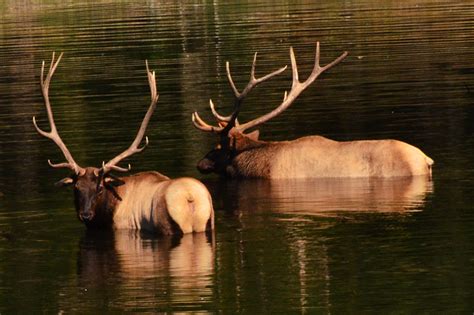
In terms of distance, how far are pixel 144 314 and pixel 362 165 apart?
792cm

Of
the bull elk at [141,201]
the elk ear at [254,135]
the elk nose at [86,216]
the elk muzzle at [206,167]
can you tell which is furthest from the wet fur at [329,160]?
the elk nose at [86,216]

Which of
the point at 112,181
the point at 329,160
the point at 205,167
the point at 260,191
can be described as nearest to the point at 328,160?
the point at 329,160

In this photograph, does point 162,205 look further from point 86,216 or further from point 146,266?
point 146,266

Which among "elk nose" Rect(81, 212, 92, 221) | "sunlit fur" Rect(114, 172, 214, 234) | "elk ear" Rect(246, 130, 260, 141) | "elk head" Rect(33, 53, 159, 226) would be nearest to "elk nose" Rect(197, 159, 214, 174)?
"elk ear" Rect(246, 130, 260, 141)

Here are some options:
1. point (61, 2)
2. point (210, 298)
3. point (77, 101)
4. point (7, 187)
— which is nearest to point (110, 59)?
point (77, 101)

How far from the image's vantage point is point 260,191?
863 inches

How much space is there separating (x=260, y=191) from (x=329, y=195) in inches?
58.5

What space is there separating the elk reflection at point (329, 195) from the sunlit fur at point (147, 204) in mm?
1775

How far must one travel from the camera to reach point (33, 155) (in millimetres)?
26609

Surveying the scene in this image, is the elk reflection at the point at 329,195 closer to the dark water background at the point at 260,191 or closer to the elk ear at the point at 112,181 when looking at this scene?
the dark water background at the point at 260,191

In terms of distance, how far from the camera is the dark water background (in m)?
15.2

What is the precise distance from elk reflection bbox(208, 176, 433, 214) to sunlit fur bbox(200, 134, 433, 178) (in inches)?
6.0

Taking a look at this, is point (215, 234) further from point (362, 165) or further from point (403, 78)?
point (403, 78)

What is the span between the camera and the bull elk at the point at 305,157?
2153cm
